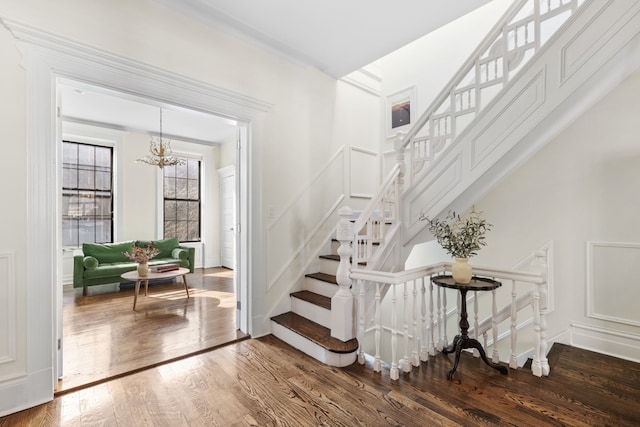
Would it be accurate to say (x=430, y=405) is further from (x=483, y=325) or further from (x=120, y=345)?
(x=120, y=345)

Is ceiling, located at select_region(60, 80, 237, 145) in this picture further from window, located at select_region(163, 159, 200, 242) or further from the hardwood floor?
the hardwood floor

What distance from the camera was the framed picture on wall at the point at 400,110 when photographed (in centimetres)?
408

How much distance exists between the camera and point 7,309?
1853mm

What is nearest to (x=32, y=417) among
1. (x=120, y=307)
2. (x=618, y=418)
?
(x=120, y=307)

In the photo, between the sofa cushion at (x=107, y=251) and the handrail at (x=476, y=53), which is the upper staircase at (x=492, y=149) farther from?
the sofa cushion at (x=107, y=251)

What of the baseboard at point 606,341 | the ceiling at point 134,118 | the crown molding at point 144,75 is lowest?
the baseboard at point 606,341

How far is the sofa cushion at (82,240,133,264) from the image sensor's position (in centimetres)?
482

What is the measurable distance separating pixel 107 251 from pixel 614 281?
6.67m

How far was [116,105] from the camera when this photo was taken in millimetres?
4543

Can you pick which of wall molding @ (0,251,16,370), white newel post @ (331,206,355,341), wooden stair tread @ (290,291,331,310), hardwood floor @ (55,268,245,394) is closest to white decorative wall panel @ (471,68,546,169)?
white newel post @ (331,206,355,341)

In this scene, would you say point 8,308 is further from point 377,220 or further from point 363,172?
point 363,172

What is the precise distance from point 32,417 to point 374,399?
2.07 metres

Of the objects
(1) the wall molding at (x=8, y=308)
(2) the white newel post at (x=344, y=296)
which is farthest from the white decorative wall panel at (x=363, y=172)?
(1) the wall molding at (x=8, y=308)

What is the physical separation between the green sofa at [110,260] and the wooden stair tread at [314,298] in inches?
127
